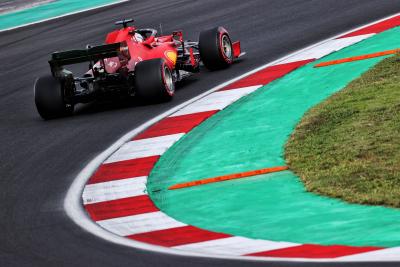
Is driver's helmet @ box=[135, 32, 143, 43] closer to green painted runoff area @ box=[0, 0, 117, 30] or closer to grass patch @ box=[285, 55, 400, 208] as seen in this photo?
grass patch @ box=[285, 55, 400, 208]

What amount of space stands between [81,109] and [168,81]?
4.79 feet

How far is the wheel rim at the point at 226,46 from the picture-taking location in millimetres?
16453

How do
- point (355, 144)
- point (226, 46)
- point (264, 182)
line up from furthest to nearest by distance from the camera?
point (226, 46)
point (355, 144)
point (264, 182)

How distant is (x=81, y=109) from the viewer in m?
15.6

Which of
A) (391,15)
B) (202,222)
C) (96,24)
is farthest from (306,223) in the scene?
(96,24)

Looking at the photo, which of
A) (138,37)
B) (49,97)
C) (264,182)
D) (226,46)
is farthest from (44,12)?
(264,182)

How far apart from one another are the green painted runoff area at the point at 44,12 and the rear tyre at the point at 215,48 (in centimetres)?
1039

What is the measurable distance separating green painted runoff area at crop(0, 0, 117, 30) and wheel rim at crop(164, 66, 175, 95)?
38.3ft

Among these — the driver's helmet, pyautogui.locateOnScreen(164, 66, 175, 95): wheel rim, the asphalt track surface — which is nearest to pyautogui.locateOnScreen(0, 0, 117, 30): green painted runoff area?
the asphalt track surface

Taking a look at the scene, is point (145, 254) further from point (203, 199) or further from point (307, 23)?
point (307, 23)

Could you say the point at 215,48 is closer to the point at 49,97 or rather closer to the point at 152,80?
the point at 152,80

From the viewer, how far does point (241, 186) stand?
33.6 ft

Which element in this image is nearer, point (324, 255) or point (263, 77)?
point (324, 255)

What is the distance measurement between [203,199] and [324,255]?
243cm
